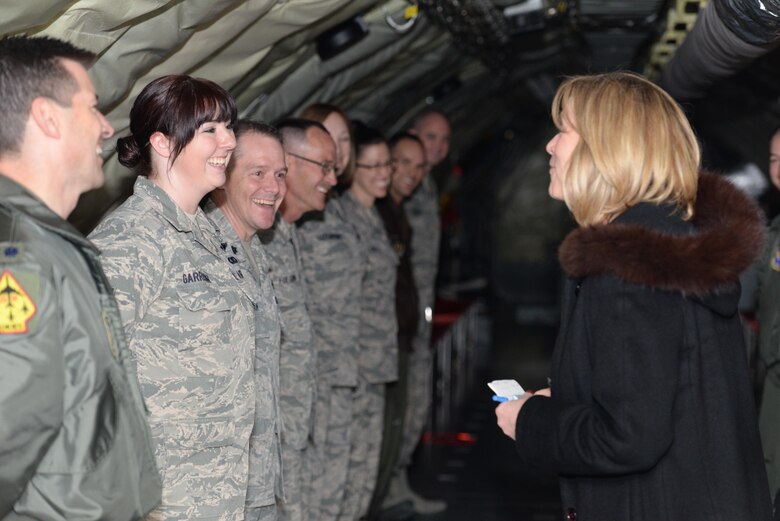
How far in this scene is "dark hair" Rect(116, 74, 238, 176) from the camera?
282cm

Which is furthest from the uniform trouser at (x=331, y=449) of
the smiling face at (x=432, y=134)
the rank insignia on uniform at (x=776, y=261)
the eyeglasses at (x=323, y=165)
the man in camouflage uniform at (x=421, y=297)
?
the smiling face at (x=432, y=134)

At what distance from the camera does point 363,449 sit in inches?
202

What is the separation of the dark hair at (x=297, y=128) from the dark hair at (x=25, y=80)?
7.85 ft

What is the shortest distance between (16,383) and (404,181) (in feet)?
14.5

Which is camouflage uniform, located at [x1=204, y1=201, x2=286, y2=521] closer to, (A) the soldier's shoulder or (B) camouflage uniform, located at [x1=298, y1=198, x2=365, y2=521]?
(A) the soldier's shoulder

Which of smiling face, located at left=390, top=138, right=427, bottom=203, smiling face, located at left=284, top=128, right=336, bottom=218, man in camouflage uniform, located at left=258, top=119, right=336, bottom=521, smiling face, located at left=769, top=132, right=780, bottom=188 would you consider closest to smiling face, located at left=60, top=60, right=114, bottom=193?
man in camouflage uniform, located at left=258, top=119, right=336, bottom=521

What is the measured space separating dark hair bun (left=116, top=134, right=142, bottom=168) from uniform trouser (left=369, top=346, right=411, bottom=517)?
3009mm

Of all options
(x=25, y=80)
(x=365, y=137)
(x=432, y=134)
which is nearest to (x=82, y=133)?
(x=25, y=80)

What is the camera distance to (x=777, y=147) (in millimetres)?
4230

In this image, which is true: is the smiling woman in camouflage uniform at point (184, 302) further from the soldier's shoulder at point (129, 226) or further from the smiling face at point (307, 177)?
the smiling face at point (307, 177)

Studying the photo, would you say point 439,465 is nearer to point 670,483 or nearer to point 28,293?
point 670,483

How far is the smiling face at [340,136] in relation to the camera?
192 inches

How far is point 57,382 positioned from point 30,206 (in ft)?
0.99

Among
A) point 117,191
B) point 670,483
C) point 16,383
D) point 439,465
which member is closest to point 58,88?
point 16,383
